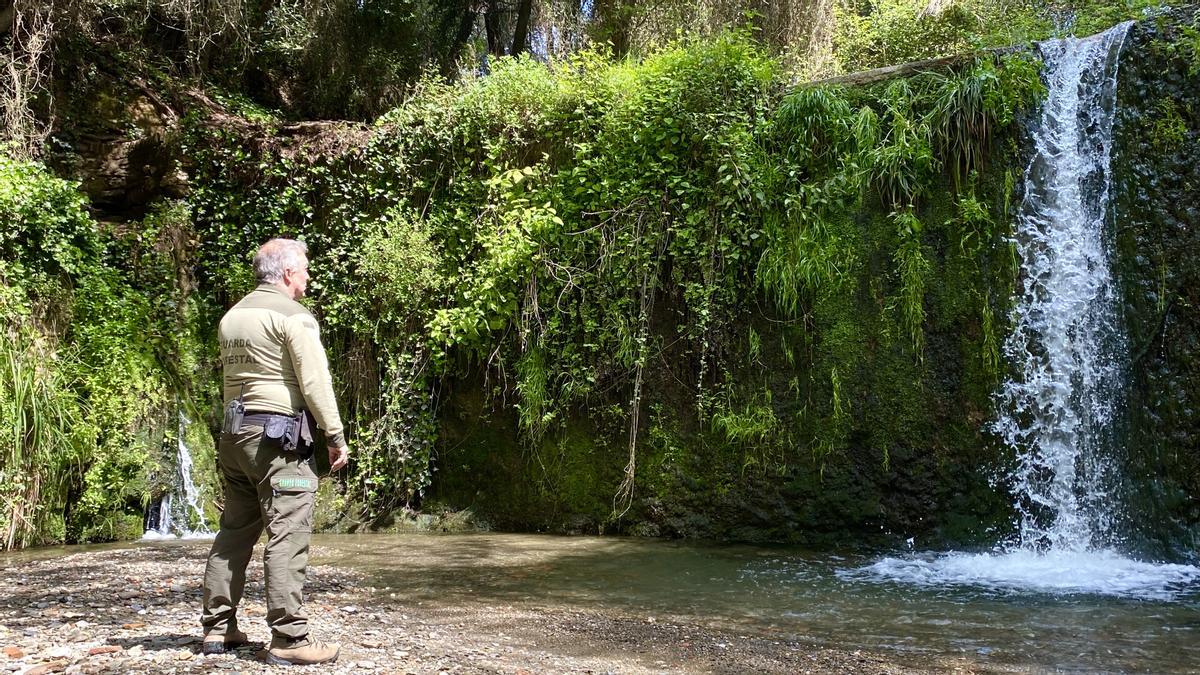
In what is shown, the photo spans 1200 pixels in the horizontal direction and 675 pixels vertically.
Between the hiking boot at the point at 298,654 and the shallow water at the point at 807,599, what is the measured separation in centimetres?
166

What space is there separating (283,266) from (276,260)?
4 cm

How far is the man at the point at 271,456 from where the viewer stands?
3.49m

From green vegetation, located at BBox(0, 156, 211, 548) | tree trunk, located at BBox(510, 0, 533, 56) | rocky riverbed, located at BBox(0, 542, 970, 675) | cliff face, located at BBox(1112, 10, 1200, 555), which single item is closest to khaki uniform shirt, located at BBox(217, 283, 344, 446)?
rocky riverbed, located at BBox(0, 542, 970, 675)

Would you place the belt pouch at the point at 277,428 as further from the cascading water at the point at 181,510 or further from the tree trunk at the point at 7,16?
the tree trunk at the point at 7,16

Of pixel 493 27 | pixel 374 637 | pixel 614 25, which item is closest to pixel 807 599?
pixel 374 637

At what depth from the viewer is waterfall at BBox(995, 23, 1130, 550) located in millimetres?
6652

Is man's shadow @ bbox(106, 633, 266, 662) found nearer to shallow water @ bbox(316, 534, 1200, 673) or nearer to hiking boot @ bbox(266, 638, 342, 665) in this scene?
hiking boot @ bbox(266, 638, 342, 665)

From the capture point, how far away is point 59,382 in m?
7.75

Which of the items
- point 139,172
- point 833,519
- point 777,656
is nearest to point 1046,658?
point 777,656

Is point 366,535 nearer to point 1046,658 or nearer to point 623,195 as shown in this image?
point 623,195

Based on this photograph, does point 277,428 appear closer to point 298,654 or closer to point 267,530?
point 267,530

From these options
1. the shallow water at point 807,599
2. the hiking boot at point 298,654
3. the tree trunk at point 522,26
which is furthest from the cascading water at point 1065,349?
the tree trunk at point 522,26

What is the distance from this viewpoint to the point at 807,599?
5266 millimetres

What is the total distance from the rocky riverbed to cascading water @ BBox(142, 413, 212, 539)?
8.55ft
